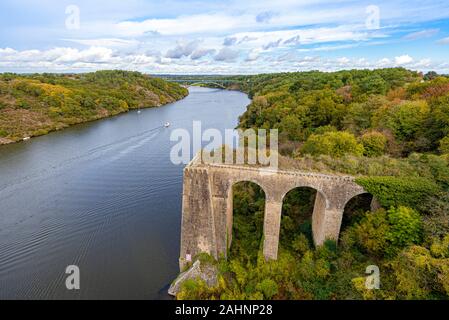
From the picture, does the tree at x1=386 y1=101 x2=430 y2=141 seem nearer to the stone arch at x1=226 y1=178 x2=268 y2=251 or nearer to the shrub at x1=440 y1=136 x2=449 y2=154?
the shrub at x1=440 y1=136 x2=449 y2=154

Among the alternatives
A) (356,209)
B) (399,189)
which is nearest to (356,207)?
(356,209)

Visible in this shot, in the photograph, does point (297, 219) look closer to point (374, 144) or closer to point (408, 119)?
point (374, 144)

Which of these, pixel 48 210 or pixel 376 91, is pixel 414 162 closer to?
pixel 376 91

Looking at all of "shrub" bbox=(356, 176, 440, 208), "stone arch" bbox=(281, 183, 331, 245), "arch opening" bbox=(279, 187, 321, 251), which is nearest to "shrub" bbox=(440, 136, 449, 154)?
"shrub" bbox=(356, 176, 440, 208)

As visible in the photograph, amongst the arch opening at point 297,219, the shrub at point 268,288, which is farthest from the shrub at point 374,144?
the shrub at point 268,288

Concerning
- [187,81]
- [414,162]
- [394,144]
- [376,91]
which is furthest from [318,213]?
[187,81]
